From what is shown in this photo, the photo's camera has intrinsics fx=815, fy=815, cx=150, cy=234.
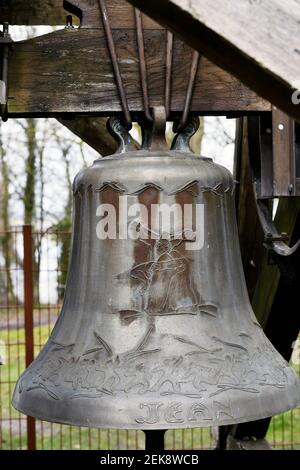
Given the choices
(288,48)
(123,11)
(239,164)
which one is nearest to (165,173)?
(123,11)

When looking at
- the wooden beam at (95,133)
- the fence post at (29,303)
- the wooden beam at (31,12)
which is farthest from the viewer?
the fence post at (29,303)

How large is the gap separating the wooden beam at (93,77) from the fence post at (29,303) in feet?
10.9

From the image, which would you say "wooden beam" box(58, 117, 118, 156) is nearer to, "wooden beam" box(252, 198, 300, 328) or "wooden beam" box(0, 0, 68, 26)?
"wooden beam" box(0, 0, 68, 26)

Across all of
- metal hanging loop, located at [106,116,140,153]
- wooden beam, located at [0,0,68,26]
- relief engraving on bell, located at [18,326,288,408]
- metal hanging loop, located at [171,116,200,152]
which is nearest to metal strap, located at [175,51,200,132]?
metal hanging loop, located at [171,116,200,152]

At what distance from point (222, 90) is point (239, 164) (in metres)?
0.97

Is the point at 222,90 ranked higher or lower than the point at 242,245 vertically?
higher

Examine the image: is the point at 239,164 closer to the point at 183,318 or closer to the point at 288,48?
the point at 183,318

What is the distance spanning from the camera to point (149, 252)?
180 cm

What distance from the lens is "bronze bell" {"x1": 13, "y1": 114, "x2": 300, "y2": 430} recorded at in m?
1.68

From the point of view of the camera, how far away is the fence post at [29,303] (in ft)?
17.3

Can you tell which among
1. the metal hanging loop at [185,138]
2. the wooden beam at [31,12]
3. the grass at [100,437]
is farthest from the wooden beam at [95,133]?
the grass at [100,437]

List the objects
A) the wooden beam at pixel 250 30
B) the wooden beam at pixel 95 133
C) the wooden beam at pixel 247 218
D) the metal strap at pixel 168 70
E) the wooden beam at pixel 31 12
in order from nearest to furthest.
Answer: the wooden beam at pixel 250 30, the metal strap at pixel 168 70, the wooden beam at pixel 31 12, the wooden beam at pixel 247 218, the wooden beam at pixel 95 133

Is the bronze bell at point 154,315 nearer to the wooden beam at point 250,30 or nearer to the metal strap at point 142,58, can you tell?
the metal strap at point 142,58

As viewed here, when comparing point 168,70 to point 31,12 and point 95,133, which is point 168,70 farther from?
point 95,133
